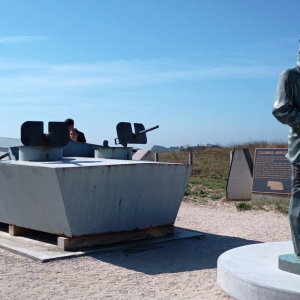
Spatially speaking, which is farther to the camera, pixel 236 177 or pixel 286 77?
pixel 236 177

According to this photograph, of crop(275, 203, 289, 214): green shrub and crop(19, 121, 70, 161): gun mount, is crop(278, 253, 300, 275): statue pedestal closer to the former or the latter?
crop(19, 121, 70, 161): gun mount

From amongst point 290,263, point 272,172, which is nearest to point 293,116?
point 290,263

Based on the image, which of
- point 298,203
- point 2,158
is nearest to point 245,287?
point 298,203

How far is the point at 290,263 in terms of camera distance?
14.2 ft

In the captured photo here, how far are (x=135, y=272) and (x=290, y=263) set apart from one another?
6.70 ft

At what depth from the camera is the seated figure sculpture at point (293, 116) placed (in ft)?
14.1

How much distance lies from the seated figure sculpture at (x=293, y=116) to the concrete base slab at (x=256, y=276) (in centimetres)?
37

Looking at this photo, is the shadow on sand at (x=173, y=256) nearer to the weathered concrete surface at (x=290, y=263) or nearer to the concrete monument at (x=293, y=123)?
the weathered concrete surface at (x=290, y=263)

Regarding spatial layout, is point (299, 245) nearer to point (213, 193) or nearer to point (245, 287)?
point (245, 287)

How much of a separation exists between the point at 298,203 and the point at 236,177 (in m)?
8.00

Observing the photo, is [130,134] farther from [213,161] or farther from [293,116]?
[213,161]

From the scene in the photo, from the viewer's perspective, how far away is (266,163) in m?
11.8

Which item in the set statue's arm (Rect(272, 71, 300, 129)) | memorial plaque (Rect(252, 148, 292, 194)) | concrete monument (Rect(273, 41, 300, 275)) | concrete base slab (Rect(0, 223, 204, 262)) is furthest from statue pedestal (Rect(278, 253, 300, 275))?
memorial plaque (Rect(252, 148, 292, 194))

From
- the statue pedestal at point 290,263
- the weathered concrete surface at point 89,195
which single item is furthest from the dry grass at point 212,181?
the statue pedestal at point 290,263
